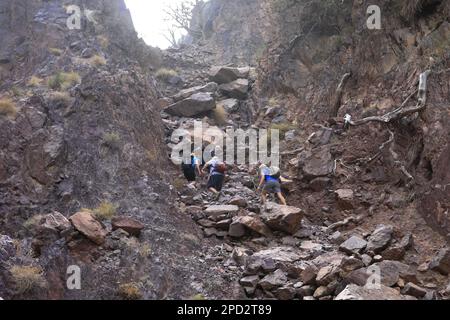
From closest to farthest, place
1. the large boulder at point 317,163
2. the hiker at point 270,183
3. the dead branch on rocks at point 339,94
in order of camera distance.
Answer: the hiker at point 270,183 → the large boulder at point 317,163 → the dead branch on rocks at point 339,94

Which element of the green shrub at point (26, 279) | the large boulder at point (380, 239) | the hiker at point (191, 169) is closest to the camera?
the green shrub at point (26, 279)

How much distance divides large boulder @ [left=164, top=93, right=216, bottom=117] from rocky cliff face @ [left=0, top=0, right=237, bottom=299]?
186 cm

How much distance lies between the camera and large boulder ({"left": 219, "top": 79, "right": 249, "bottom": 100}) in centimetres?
2052

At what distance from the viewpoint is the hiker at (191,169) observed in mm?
14167

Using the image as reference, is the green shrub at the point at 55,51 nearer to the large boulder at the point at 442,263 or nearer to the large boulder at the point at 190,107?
the large boulder at the point at 190,107

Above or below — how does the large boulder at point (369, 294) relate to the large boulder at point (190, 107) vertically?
below

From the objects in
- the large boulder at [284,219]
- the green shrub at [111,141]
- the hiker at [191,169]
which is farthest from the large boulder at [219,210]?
the green shrub at [111,141]

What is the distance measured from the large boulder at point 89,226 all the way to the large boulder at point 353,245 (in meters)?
4.58

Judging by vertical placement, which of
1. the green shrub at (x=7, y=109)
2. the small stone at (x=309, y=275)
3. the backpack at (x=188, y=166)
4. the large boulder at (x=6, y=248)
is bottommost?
the small stone at (x=309, y=275)

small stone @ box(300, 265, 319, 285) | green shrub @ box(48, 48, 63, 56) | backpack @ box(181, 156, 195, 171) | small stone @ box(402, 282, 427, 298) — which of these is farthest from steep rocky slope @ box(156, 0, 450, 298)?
green shrub @ box(48, 48, 63, 56)

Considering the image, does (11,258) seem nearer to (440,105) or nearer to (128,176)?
(128,176)

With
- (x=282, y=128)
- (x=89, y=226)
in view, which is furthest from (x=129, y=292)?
(x=282, y=128)

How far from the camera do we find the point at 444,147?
1066cm
